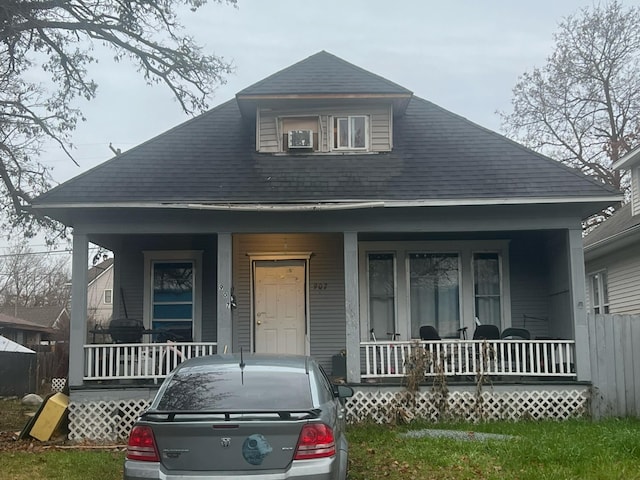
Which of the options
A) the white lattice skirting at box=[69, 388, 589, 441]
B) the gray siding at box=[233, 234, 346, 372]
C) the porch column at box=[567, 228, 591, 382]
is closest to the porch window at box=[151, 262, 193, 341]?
the gray siding at box=[233, 234, 346, 372]

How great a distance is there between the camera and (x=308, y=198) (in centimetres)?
1173

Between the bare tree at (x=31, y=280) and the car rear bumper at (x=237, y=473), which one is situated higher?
the bare tree at (x=31, y=280)

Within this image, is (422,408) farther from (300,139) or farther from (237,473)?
(237,473)

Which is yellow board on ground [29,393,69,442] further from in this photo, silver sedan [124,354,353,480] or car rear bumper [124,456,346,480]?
car rear bumper [124,456,346,480]

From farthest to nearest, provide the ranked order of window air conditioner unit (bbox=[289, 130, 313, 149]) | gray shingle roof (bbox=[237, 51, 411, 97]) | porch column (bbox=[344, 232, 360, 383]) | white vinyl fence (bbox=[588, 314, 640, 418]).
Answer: gray shingle roof (bbox=[237, 51, 411, 97]), window air conditioner unit (bbox=[289, 130, 313, 149]), porch column (bbox=[344, 232, 360, 383]), white vinyl fence (bbox=[588, 314, 640, 418])

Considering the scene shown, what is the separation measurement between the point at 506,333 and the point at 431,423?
7.80 ft

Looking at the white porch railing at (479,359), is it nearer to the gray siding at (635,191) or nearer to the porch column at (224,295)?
the porch column at (224,295)

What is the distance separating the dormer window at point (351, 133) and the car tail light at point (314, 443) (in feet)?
29.3

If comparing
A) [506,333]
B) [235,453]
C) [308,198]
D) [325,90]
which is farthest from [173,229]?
[235,453]

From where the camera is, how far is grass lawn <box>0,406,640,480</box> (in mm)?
7328

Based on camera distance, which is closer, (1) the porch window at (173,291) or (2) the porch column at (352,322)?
(2) the porch column at (352,322)

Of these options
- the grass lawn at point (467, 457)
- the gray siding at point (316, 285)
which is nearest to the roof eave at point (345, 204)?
the gray siding at point (316, 285)

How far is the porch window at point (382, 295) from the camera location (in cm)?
1368

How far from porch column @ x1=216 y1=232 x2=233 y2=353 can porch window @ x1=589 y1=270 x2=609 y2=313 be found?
10.9 meters
